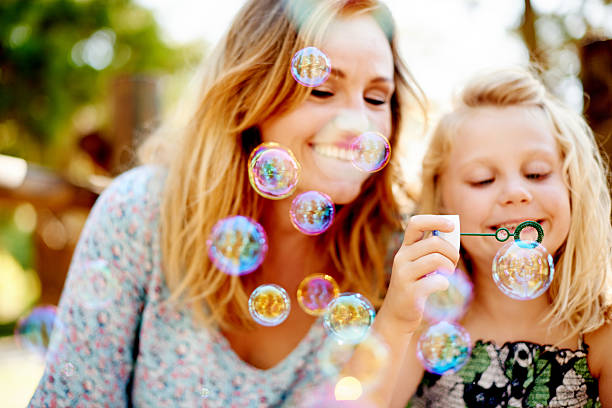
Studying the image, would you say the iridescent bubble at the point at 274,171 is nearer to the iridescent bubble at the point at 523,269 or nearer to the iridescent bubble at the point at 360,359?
the iridescent bubble at the point at 360,359

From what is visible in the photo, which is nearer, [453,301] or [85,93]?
[453,301]

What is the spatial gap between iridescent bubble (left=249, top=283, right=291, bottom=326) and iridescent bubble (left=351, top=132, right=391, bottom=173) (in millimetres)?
518

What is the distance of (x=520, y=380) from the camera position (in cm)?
158

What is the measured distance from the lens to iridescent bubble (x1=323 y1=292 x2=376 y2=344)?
165 centimetres

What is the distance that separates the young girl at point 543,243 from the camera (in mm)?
1516

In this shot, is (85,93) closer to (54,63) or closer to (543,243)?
(54,63)

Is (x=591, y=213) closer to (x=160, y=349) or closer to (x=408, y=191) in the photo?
(x=408, y=191)

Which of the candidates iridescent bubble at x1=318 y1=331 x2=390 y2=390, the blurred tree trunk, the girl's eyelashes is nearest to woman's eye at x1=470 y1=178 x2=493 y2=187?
the girl's eyelashes

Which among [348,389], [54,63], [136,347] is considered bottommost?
[136,347]

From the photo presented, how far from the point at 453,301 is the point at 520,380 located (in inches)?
12.7

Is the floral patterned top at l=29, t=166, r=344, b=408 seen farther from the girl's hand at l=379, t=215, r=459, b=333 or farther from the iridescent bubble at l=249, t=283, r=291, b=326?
the girl's hand at l=379, t=215, r=459, b=333

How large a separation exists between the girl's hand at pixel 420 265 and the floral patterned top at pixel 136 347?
626 mm

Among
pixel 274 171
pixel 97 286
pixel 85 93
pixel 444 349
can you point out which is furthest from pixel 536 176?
pixel 85 93

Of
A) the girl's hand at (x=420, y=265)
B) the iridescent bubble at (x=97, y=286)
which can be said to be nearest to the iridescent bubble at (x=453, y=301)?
the girl's hand at (x=420, y=265)
